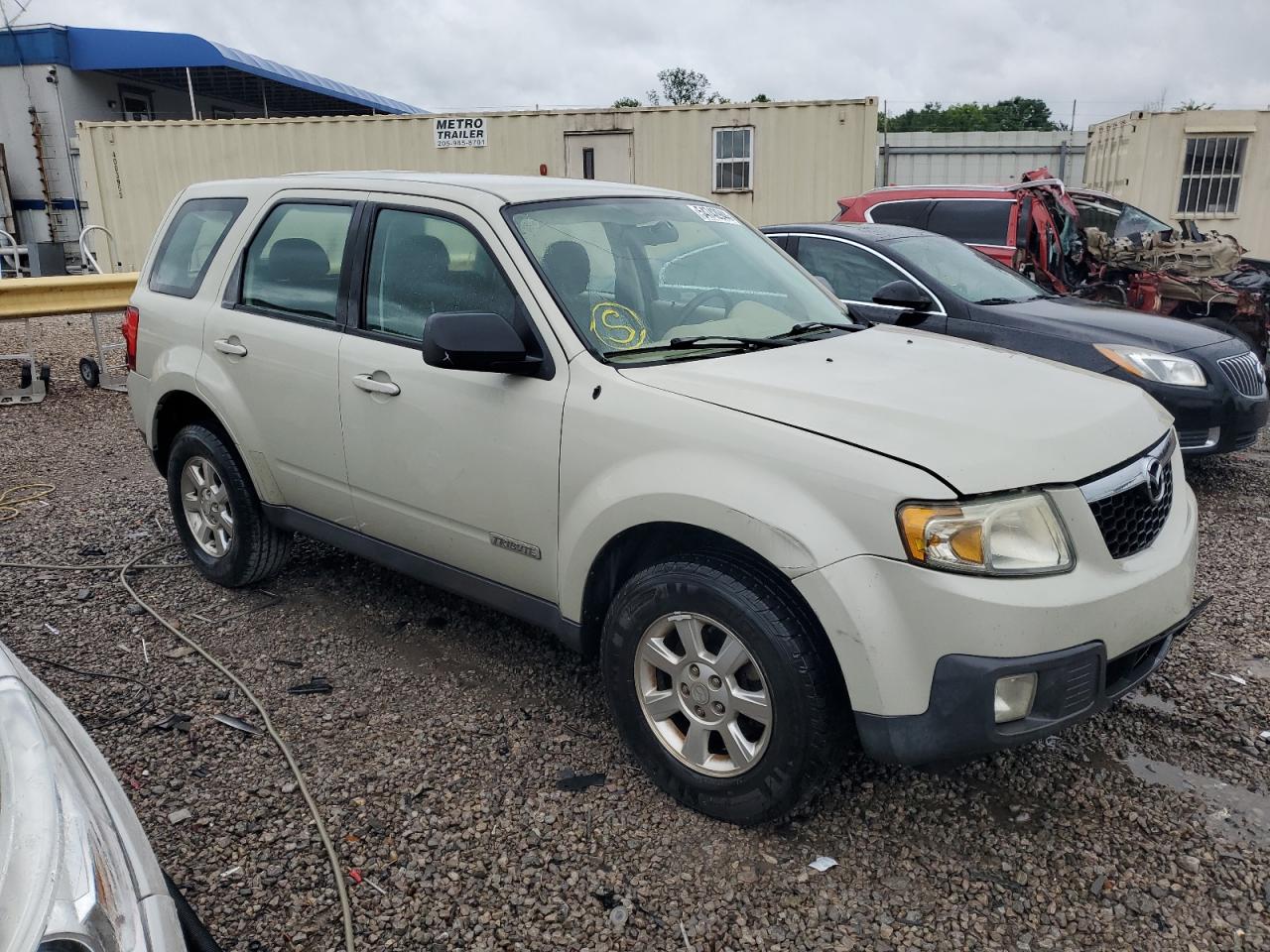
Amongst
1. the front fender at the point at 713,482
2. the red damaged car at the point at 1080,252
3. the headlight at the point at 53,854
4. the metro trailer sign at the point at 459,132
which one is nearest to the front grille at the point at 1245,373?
the red damaged car at the point at 1080,252

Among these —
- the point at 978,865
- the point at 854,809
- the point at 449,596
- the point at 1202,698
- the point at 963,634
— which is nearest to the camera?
the point at 963,634

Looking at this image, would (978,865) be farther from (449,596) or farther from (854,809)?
(449,596)

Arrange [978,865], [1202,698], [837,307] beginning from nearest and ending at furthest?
[978,865]
[1202,698]
[837,307]

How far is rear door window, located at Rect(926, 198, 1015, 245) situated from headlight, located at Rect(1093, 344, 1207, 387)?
3.45 m

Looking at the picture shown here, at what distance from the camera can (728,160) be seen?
53.6 feet

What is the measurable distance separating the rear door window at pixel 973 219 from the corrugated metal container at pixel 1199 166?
897 centimetres

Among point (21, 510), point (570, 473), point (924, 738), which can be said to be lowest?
point (21, 510)

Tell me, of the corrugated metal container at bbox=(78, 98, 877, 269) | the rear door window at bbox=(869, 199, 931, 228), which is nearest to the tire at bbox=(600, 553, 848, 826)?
the rear door window at bbox=(869, 199, 931, 228)

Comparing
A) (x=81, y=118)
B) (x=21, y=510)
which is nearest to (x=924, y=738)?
(x=21, y=510)

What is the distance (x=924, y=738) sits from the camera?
95.9 inches

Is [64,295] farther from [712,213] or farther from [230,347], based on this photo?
[712,213]

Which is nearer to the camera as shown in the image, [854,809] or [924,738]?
[924,738]

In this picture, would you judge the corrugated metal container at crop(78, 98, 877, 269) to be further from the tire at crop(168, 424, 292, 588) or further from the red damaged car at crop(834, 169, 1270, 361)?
the tire at crop(168, 424, 292, 588)

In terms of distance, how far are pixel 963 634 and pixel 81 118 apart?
77.9ft
